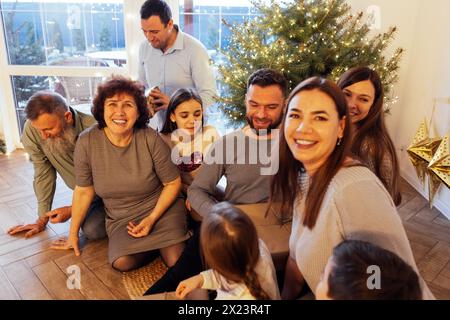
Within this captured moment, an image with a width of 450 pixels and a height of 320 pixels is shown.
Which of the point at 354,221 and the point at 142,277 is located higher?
the point at 354,221

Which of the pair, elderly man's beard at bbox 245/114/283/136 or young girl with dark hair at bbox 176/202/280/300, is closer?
young girl with dark hair at bbox 176/202/280/300

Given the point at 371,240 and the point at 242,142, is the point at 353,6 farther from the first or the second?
the point at 371,240

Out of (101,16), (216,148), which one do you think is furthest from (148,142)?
(101,16)

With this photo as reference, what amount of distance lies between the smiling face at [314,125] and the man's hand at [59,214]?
1569 millimetres

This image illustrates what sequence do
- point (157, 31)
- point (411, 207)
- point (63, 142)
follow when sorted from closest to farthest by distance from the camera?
point (63, 142) → point (157, 31) → point (411, 207)

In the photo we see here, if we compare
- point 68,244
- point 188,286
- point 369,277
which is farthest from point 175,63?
point 369,277

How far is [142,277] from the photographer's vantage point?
1.78 meters

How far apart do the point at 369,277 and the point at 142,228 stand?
4.09ft

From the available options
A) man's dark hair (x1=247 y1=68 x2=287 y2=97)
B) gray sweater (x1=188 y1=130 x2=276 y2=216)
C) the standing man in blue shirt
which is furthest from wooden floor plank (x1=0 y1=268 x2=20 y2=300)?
man's dark hair (x1=247 y1=68 x2=287 y2=97)

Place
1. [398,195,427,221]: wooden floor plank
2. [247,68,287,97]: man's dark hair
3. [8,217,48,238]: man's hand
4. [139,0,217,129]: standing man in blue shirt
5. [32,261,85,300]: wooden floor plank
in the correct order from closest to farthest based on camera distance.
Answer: [247,68,287,97]: man's dark hair
[32,261,85,300]: wooden floor plank
[8,217,48,238]: man's hand
[139,0,217,129]: standing man in blue shirt
[398,195,427,221]: wooden floor plank

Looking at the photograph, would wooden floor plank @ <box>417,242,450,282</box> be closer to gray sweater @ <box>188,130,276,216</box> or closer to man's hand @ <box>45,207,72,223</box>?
gray sweater @ <box>188,130,276,216</box>

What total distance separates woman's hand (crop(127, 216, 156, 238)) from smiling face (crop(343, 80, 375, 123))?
111 cm

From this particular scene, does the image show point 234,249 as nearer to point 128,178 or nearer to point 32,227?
point 128,178

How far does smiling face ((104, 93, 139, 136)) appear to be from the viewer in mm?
1665
